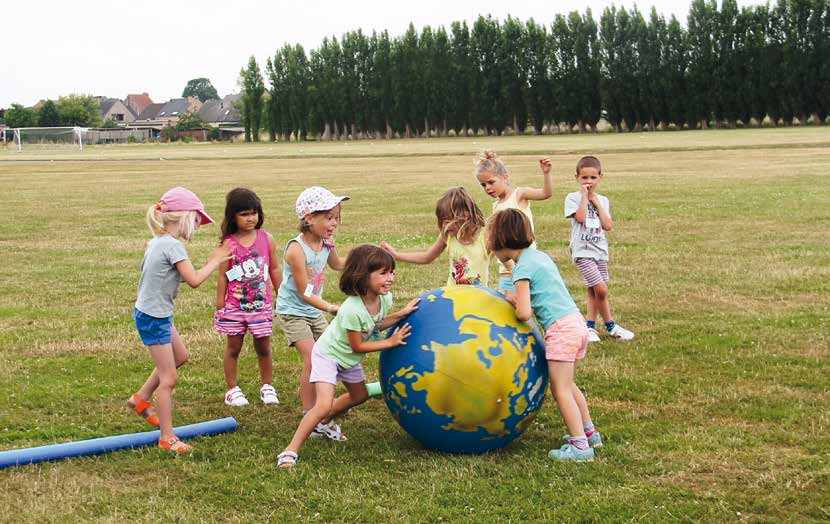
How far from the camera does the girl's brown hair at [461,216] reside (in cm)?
755

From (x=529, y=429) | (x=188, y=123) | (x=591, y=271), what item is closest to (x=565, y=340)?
(x=529, y=429)

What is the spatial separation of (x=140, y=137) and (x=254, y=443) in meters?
137

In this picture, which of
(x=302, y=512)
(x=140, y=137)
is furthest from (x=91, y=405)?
(x=140, y=137)

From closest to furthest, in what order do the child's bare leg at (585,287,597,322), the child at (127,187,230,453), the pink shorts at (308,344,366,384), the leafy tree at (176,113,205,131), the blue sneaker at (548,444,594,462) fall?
the blue sneaker at (548,444,594,462) < the pink shorts at (308,344,366,384) < the child at (127,187,230,453) < the child's bare leg at (585,287,597,322) < the leafy tree at (176,113,205,131)

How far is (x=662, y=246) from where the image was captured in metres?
15.1

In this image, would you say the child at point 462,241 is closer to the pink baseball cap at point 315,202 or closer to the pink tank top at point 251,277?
the pink baseball cap at point 315,202

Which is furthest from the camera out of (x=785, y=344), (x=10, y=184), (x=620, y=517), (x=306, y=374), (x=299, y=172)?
(x=299, y=172)

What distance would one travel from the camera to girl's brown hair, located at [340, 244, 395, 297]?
609 centimetres

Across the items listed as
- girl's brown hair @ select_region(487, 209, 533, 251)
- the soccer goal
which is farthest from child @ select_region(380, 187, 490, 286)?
the soccer goal

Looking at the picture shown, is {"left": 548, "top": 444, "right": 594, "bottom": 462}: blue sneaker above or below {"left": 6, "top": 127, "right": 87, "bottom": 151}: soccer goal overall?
below

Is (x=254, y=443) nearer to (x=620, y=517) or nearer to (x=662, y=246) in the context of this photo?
(x=620, y=517)

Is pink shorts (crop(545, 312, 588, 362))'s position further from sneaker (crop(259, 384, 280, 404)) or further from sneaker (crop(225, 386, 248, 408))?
sneaker (crop(225, 386, 248, 408))

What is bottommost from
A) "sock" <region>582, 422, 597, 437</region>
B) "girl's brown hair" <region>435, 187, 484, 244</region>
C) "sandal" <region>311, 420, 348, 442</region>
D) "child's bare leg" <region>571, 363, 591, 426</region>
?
"sandal" <region>311, 420, 348, 442</region>

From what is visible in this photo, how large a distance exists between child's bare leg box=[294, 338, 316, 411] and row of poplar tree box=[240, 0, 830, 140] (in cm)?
8427
